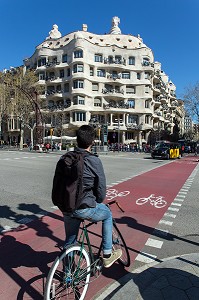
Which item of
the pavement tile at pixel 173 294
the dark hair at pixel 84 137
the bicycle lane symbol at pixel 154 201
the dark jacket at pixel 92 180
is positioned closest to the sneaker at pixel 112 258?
the pavement tile at pixel 173 294

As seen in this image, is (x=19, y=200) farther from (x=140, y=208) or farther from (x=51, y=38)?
(x=51, y=38)

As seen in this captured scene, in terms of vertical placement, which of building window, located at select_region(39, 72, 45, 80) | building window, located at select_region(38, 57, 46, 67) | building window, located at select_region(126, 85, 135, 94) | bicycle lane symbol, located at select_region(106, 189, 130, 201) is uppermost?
building window, located at select_region(38, 57, 46, 67)

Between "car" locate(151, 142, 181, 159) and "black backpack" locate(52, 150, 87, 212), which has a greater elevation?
"black backpack" locate(52, 150, 87, 212)

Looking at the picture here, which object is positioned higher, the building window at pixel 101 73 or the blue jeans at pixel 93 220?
the building window at pixel 101 73

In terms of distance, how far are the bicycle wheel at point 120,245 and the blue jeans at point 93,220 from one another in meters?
0.20

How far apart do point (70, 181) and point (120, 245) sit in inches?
53.1

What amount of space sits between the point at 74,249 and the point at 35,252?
4.84 feet

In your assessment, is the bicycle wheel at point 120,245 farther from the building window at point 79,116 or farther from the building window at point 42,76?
the building window at point 42,76

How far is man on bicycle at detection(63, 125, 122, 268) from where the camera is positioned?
9.03 feet

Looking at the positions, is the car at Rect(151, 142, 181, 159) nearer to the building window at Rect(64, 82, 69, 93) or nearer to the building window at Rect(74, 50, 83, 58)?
the building window at Rect(74, 50, 83, 58)

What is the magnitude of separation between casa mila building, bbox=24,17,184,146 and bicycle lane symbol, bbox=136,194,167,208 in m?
44.5

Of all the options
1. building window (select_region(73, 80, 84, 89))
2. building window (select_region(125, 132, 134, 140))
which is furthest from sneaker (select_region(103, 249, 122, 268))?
building window (select_region(125, 132, 134, 140))

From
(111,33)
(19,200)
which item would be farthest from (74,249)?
(111,33)

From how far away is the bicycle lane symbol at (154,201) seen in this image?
23.3ft
